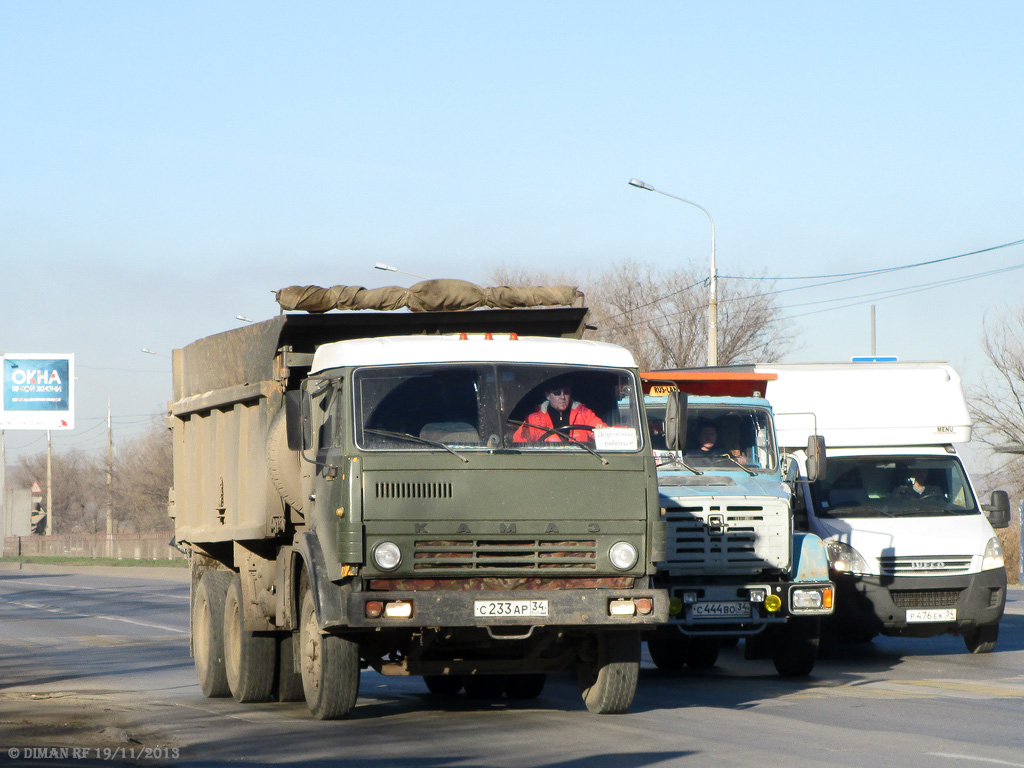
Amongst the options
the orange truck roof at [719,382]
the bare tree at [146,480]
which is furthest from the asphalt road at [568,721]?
the bare tree at [146,480]

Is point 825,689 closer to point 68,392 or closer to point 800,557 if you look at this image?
point 800,557

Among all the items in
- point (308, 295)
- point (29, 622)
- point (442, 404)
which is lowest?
point (29, 622)

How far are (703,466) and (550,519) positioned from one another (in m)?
4.17

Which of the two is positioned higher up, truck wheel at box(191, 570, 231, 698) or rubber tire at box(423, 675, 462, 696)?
truck wheel at box(191, 570, 231, 698)

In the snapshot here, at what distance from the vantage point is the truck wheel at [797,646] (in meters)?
13.1

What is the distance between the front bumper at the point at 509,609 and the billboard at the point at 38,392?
150 feet

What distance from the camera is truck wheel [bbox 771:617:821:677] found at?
13117 mm

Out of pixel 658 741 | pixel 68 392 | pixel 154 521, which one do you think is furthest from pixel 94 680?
pixel 154 521

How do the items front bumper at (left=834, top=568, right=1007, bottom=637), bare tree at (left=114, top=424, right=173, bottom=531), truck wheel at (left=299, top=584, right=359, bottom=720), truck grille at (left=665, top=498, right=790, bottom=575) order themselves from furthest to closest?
bare tree at (left=114, top=424, right=173, bottom=531) < front bumper at (left=834, top=568, right=1007, bottom=637) < truck grille at (left=665, top=498, right=790, bottom=575) < truck wheel at (left=299, top=584, right=359, bottom=720)

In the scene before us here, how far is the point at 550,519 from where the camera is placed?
30.9 ft

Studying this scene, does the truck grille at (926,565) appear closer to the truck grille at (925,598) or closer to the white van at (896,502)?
the white van at (896,502)

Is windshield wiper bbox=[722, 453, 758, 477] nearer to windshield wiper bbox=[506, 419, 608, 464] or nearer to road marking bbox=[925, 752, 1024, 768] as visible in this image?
windshield wiper bbox=[506, 419, 608, 464]

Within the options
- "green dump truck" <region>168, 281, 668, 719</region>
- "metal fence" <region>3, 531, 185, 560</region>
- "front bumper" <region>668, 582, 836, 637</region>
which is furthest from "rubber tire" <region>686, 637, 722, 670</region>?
"metal fence" <region>3, 531, 185, 560</region>

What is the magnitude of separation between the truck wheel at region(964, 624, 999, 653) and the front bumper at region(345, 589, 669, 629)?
280 inches
